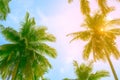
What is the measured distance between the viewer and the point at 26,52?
25234 mm

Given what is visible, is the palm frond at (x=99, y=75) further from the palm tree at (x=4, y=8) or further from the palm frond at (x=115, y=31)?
the palm tree at (x=4, y=8)

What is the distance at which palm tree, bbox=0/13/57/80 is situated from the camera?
80.2 ft

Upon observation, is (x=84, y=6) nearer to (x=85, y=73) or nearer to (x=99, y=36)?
(x=99, y=36)

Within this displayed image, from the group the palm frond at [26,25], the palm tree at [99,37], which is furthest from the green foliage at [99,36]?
the palm frond at [26,25]

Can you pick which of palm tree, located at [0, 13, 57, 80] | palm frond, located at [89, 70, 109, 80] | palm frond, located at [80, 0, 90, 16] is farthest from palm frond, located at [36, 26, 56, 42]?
palm frond, located at [89, 70, 109, 80]

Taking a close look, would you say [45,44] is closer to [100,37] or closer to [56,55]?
[56,55]

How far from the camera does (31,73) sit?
24.0 metres

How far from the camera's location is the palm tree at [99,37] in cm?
2725

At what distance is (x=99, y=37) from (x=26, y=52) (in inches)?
322

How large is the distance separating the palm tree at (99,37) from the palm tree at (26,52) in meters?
4.10

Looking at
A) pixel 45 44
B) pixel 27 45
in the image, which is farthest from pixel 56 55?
pixel 27 45

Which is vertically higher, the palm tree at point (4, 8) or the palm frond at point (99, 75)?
the palm frond at point (99, 75)

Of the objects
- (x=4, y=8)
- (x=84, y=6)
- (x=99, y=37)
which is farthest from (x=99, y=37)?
(x=4, y=8)

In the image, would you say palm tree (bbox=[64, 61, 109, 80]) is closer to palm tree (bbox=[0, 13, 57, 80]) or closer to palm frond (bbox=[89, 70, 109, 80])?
palm frond (bbox=[89, 70, 109, 80])
